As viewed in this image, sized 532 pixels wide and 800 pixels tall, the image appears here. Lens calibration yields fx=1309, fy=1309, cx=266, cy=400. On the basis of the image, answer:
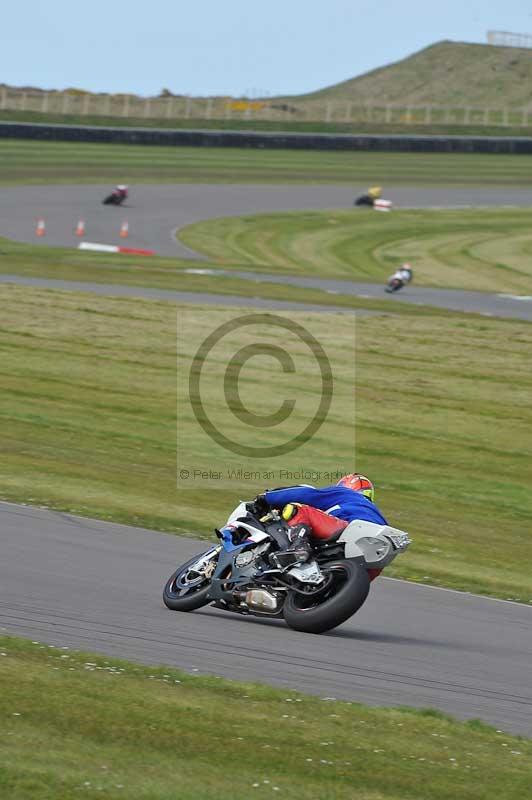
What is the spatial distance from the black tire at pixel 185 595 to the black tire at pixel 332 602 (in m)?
0.73

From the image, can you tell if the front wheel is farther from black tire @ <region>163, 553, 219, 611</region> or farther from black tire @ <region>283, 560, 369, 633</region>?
black tire @ <region>283, 560, 369, 633</region>

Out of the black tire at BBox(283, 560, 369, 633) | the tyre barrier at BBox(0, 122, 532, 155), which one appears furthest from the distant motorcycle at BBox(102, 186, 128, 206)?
the black tire at BBox(283, 560, 369, 633)

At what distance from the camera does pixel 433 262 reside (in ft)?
143

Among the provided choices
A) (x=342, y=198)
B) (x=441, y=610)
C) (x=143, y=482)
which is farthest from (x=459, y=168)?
(x=441, y=610)

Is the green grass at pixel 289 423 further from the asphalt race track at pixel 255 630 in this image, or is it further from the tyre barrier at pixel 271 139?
the tyre barrier at pixel 271 139

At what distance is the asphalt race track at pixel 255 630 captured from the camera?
8.64 meters

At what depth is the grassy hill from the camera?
482 feet

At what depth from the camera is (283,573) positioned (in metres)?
9.88

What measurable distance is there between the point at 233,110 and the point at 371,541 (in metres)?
93.2

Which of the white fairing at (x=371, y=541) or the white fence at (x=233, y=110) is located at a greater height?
the white fence at (x=233, y=110)

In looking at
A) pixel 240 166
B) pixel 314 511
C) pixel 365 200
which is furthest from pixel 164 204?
pixel 314 511

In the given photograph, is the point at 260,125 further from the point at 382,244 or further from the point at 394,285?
the point at 394,285

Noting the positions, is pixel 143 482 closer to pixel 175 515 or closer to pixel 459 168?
pixel 175 515

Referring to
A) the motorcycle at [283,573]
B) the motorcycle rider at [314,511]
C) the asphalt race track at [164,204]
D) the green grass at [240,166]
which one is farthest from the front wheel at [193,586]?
the green grass at [240,166]
